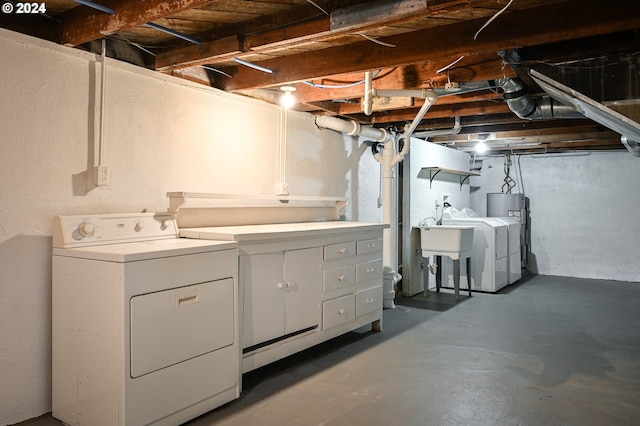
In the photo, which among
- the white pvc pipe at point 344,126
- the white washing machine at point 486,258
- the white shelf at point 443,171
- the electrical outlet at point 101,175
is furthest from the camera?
the white shelf at point 443,171

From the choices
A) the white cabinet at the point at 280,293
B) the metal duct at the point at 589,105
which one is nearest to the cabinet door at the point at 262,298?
the white cabinet at the point at 280,293

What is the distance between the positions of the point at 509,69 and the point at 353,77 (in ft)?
3.68

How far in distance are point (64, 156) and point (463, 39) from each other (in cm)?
224

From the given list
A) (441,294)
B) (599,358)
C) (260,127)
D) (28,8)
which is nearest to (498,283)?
(441,294)

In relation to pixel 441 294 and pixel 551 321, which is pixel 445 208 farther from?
pixel 551 321

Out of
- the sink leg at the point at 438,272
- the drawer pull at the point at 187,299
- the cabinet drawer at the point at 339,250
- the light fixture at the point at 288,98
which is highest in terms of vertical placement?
the light fixture at the point at 288,98

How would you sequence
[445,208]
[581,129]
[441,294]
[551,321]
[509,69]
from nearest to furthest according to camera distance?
[509,69], [551,321], [581,129], [441,294], [445,208]

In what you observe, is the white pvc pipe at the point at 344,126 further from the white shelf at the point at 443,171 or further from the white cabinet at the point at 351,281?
the white shelf at the point at 443,171

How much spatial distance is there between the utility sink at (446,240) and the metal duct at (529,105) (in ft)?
6.25

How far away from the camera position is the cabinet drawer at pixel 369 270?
12.5ft

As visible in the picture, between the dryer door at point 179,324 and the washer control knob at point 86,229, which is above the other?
the washer control knob at point 86,229

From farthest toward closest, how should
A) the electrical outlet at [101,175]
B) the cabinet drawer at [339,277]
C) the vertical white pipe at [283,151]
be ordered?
the vertical white pipe at [283,151] < the cabinet drawer at [339,277] < the electrical outlet at [101,175]

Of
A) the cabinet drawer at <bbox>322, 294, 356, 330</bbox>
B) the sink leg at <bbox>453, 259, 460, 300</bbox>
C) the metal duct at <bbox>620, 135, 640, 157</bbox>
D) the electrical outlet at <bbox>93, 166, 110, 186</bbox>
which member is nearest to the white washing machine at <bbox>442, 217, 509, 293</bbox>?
the sink leg at <bbox>453, 259, 460, 300</bbox>

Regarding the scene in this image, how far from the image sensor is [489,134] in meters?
5.89
